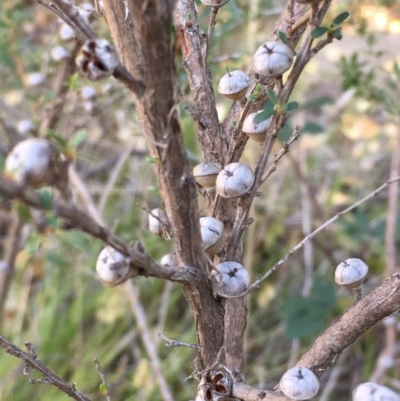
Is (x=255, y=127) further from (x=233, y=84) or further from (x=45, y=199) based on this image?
(x=45, y=199)

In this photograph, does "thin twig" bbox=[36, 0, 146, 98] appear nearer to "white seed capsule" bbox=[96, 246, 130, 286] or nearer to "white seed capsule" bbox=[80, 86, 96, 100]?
"white seed capsule" bbox=[96, 246, 130, 286]

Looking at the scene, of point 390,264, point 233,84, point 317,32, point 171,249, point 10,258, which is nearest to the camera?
point 317,32

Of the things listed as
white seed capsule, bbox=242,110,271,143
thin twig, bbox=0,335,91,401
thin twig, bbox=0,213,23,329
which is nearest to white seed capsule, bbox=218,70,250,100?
white seed capsule, bbox=242,110,271,143

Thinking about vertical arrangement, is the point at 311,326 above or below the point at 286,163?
below

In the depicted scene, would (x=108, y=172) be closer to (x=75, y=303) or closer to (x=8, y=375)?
(x=75, y=303)

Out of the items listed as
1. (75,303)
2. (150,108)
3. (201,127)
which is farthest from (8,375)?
(150,108)

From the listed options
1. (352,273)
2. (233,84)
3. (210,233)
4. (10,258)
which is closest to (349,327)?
(352,273)
